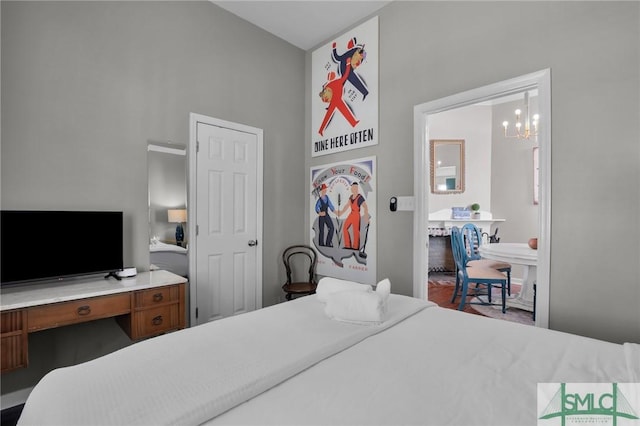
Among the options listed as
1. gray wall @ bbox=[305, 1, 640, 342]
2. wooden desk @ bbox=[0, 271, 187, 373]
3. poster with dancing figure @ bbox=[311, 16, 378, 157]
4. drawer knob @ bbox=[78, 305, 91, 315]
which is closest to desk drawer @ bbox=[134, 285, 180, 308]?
wooden desk @ bbox=[0, 271, 187, 373]

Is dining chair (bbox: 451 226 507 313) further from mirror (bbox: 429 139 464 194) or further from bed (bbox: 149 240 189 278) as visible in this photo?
bed (bbox: 149 240 189 278)

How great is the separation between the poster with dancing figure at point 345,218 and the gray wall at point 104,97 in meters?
1.02

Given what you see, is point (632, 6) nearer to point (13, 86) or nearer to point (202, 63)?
point (202, 63)

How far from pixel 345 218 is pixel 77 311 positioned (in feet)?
7.62

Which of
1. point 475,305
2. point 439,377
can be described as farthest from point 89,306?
point 475,305

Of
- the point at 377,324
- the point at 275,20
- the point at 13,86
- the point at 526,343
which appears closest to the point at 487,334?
the point at 526,343

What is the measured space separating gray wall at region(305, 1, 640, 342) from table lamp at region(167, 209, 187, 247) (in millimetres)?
2539

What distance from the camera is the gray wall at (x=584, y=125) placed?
175cm

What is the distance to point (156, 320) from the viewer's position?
7.06 feet

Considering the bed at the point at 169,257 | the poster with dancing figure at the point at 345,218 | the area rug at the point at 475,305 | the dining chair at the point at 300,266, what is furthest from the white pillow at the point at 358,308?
the area rug at the point at 475,305

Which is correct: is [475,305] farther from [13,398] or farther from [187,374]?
[13,398]

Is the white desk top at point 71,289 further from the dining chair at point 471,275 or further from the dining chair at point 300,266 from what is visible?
the dining chair at point 471,275

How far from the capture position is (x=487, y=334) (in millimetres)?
1333

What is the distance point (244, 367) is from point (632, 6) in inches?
108
